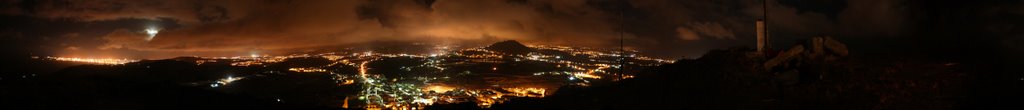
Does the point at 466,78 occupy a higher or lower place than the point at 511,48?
lower

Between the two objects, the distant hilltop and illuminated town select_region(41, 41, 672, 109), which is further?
the distant hilltop

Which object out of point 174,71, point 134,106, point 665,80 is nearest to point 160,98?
point 134,106

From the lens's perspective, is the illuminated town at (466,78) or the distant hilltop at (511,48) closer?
the illuminated town at (466,78)

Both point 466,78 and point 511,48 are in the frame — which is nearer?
point 466,78

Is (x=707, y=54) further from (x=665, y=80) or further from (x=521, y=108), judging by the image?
(x=521, y=108)

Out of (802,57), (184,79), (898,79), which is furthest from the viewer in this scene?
(184,79)

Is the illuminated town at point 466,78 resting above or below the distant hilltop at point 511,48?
below

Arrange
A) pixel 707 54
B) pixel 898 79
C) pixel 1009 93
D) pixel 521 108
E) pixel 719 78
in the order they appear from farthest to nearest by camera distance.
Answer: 1. pixel 707 54
2. pixel 521 108
3. pixel 719 78
4. pixel 898 79
5. pixel 1009 93

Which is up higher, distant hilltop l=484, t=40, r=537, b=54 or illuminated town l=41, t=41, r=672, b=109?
distant hilltop l=484, t=40, r=537, b=54
